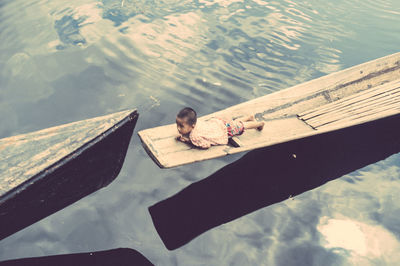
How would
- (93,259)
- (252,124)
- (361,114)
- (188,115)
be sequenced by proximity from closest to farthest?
(93,259)
(188,115)
(252,124)
(361,114)

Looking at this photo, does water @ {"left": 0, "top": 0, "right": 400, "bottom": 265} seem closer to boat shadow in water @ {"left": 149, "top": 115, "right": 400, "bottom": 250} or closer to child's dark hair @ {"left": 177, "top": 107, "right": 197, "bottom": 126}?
boat shadow in water @ {"left": 149, "top": 115, "right": 400, "bottom": 250}

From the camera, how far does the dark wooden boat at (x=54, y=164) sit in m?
2.77

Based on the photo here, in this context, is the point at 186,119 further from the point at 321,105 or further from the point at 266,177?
the point at 321,105

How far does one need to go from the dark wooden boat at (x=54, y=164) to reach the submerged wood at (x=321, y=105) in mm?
539

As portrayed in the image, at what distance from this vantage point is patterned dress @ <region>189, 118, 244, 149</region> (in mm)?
3615

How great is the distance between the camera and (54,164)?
286 centimetres

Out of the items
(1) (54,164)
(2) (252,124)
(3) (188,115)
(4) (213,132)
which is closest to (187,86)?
(2) (252,124)

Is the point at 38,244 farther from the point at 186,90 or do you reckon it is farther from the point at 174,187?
the point at 186,90

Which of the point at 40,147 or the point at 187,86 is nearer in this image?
the point at 40,147

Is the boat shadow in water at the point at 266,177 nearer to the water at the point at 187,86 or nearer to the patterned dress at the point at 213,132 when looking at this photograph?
the water at the point at 187,86

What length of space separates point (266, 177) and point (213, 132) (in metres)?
1.15

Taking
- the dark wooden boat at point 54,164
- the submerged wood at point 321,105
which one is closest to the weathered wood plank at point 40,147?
the dark wooden boat at point 54,164

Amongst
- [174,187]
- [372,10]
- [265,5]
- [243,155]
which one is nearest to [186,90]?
[243,155]

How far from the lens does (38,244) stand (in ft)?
11.1
